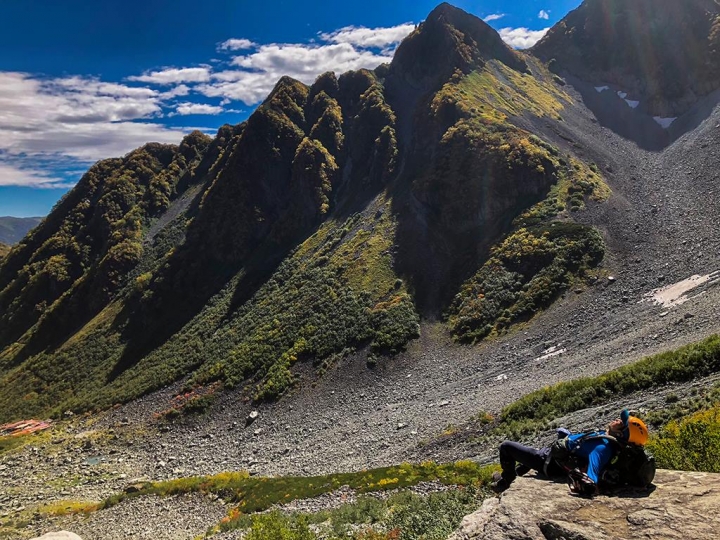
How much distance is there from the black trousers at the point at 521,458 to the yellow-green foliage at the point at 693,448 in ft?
19.3

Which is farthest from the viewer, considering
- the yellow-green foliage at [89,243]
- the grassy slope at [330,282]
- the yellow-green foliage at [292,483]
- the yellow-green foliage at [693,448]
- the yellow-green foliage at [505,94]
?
the yellow-green foliage at [89,243]

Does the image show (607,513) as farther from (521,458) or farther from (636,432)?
(521,458)

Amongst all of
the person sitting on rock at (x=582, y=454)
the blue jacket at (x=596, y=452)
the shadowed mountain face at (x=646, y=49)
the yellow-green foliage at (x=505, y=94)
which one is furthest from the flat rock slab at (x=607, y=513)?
the shadowed mountain face at (x=646, y=49)

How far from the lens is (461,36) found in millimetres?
104312

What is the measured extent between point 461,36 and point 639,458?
115730mm

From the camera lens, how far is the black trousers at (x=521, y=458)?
30.7 feet

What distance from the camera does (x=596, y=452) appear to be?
8.24 m

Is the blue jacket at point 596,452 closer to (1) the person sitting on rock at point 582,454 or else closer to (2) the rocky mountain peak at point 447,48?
(1) the person sitting on rock at point 582,454

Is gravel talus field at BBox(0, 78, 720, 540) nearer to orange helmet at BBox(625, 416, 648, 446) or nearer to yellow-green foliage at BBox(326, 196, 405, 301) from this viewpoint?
yellow-green foliage at BBox(326, 196, 405, 301)

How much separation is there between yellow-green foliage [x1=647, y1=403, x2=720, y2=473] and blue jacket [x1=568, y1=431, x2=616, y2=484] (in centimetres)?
605

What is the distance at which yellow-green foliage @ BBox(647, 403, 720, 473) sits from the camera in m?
12.0

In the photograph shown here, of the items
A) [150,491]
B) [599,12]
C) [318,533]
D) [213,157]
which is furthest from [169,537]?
[599,12]

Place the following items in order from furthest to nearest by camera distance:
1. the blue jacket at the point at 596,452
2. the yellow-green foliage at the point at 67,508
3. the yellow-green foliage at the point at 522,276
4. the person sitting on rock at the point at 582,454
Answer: the yellow-green foliage at the point at 522,276 → the yellow-green foliage at the point at 67,508 → the blue jacket at the point at 596,452 → the person sitting on rock at the point at 582,454

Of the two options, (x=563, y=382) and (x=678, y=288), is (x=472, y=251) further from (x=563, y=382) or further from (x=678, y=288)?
(x=563, y=382)
